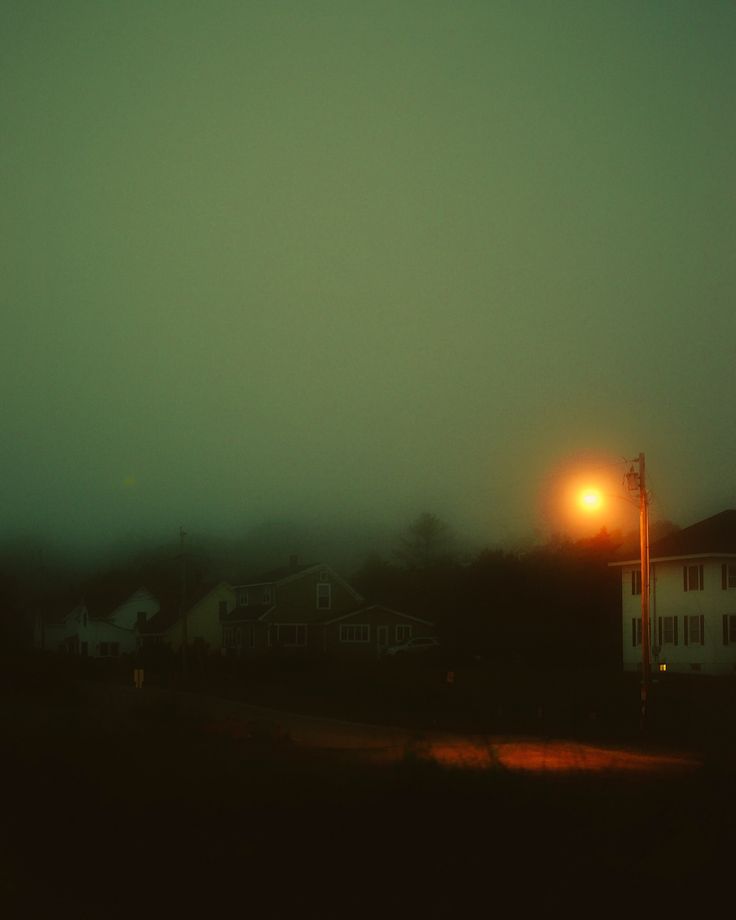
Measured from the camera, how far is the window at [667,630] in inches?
2233

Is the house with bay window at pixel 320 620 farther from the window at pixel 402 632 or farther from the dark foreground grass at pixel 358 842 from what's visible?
the dark foreground grass at pixel 358 842

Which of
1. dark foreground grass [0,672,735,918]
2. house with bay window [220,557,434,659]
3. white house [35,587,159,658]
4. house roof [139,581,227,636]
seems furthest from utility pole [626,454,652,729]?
white house [35,587,159,658]

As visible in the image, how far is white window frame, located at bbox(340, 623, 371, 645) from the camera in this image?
3017 inches

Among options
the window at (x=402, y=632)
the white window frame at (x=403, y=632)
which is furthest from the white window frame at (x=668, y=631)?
the window at (x=402, y=632)

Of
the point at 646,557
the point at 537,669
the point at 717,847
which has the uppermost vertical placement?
the point at 646,557

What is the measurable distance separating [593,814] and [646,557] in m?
20.5

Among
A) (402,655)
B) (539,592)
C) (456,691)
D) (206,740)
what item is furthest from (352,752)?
(539,592)

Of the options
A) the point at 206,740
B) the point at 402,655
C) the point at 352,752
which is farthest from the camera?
the point at 402,655

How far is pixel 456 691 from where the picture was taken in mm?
44562

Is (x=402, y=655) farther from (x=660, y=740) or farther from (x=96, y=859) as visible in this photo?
(x=96, y=859)

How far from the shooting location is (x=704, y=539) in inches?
2217

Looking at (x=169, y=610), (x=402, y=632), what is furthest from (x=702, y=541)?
(x=169, y=610)

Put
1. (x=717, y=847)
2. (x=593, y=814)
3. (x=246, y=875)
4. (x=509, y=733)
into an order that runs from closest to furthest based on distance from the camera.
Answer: (x=717, y=847) → (x=246, y=875) → (x=593, y=814) → (x=509, y=733)

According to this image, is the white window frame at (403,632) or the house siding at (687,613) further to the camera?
the white window frame at (403,632)
